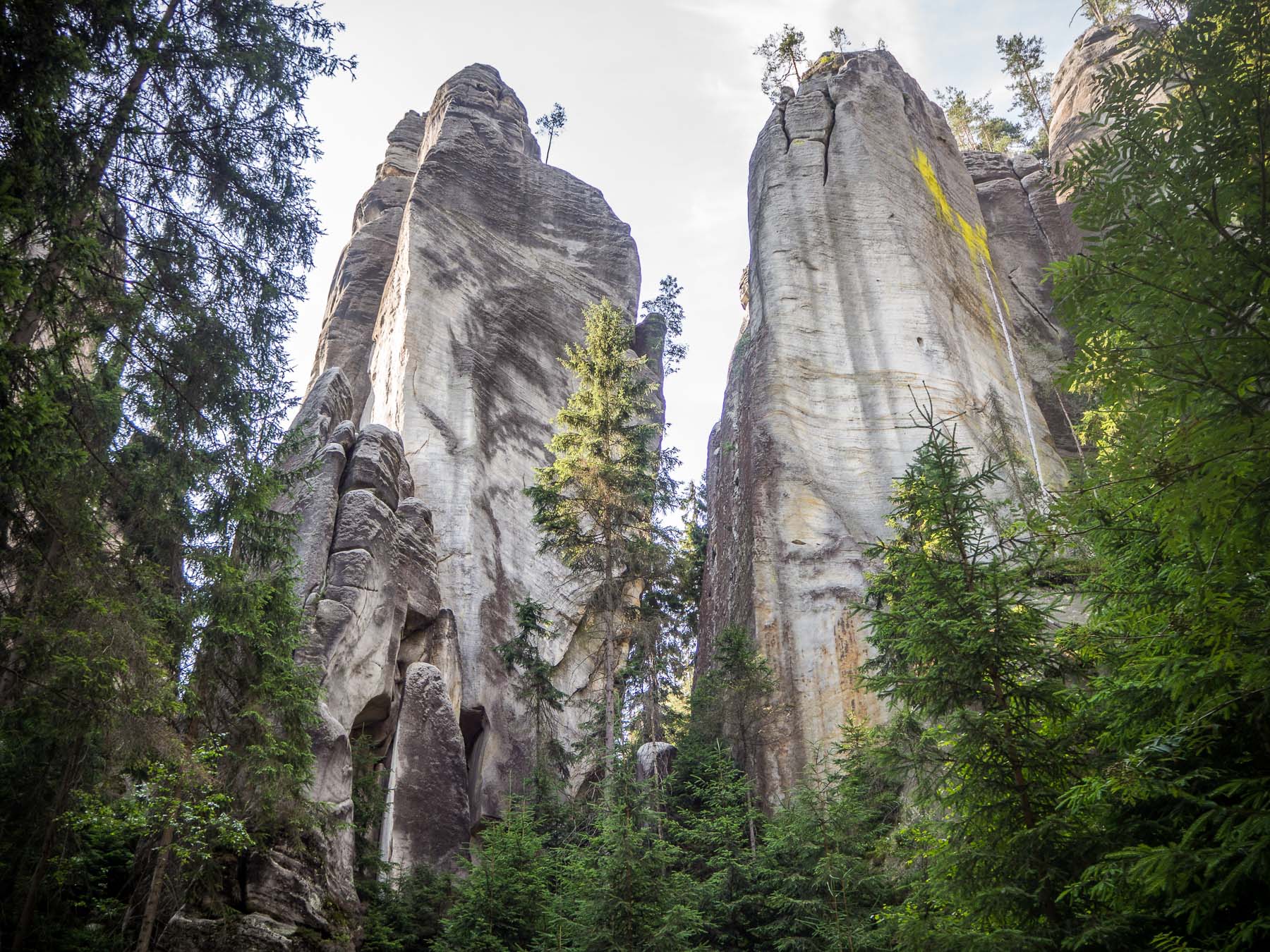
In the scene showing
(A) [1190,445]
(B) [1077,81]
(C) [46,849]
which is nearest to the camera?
(A) [1190,445]

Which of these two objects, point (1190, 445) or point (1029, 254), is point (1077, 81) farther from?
point (1190, 445)

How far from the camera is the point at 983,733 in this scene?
7.89 metres

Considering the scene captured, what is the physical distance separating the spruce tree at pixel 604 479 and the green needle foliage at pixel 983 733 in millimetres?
11783

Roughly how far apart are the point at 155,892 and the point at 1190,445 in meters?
11.9

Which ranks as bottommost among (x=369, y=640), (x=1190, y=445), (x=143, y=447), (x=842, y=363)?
(x=1190, y=445)

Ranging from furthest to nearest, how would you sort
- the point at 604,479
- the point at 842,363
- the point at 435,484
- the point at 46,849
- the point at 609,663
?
the point at 435,484 → the point at 842,363 → the point at 604,479 → the point at 609,663 → the point at 46,849

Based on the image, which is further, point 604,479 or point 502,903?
point 604,479

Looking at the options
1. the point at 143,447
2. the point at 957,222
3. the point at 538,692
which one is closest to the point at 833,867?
the point at 143,447

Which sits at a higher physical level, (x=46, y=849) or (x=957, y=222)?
(x=957, y=222)

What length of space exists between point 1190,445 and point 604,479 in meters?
16.5

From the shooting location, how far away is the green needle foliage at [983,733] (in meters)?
7.40

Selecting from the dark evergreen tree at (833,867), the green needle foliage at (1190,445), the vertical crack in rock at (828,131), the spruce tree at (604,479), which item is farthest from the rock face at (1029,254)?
the green needle foliage at (1190,445)

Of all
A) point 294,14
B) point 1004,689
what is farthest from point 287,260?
point 1004,689

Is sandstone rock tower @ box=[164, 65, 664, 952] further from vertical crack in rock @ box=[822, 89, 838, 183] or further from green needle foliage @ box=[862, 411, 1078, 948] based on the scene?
vertical crack in rock @ box=[822, 89, 838, 183]
